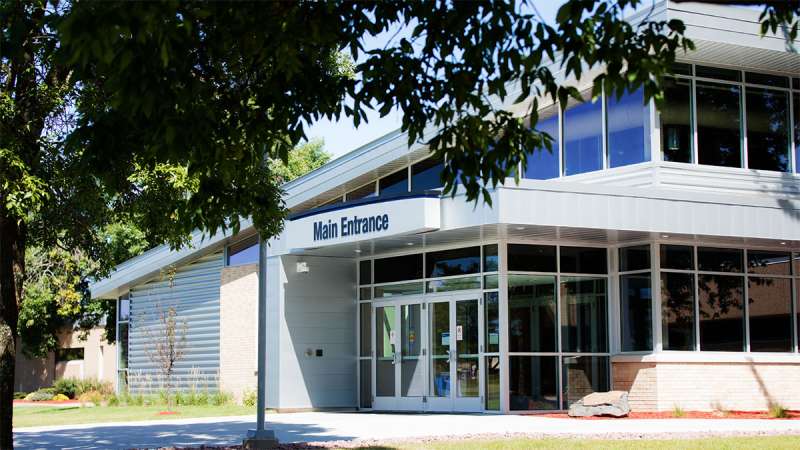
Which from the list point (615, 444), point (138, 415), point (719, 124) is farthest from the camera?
point (138, 415)

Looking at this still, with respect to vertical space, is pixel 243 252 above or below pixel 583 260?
above

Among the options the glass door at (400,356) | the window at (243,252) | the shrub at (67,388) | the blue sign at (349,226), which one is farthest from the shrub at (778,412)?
the shrub at (67,388)

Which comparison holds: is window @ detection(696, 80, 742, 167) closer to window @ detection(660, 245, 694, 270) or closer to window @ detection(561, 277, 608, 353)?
window @ detection(660, 245, 694, 270)

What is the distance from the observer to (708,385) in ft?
67.3

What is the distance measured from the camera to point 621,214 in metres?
19.2

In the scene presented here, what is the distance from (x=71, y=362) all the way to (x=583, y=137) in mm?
34234

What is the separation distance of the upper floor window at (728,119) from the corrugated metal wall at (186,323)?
12.9 m

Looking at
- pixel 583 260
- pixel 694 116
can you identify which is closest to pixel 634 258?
pixel 583 260

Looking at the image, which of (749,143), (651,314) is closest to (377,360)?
(651,314)

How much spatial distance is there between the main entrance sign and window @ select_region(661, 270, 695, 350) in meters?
4.80

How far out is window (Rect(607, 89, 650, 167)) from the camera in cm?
2070

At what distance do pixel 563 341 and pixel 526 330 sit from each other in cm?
88

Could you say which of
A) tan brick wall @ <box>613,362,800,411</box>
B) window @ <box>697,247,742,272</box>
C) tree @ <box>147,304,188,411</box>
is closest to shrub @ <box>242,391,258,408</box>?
tree @ <box>147,304,188,411</box>

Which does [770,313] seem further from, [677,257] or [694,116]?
[694,116]
